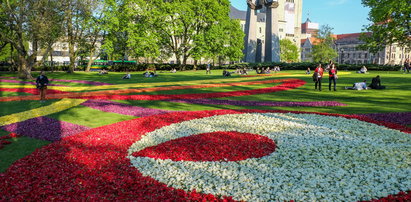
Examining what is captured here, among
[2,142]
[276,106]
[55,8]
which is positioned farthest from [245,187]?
[55,8]

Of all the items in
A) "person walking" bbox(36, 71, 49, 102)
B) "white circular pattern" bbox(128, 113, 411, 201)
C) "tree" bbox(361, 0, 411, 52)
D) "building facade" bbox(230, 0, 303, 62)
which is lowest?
"white circular pattern" bbox(128, 113, 411, 201)

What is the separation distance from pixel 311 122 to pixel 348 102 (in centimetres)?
697

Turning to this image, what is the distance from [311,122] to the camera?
11930mm

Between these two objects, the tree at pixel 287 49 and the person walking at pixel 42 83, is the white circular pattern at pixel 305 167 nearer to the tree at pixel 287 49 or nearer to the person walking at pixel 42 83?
the person walking at pixel 42 83

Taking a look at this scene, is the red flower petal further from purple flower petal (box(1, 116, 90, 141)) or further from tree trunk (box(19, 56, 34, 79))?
tree trunk (box(19, 56, 34, 79))

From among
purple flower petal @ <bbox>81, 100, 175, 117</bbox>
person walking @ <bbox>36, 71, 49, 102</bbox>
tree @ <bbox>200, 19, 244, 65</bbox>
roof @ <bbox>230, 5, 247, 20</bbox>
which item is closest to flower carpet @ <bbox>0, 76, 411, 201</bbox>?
purple flower petal @ <bbox>81, 100, 175, 117</bbox>

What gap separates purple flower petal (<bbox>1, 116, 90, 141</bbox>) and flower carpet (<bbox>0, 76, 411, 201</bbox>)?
0.04 metres

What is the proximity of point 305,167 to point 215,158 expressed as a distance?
7.73ft

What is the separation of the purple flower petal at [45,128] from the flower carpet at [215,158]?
0.04m

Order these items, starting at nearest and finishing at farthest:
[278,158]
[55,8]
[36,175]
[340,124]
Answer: [36,175], [278,158], [340,124], [55,8]

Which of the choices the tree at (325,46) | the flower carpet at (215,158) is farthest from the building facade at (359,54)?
the flower carpet at (215,158)

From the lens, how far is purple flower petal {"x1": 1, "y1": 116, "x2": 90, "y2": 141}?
33.2ft

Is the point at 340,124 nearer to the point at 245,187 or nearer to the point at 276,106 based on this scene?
the point at 276,106

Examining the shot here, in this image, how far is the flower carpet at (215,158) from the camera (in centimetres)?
582
